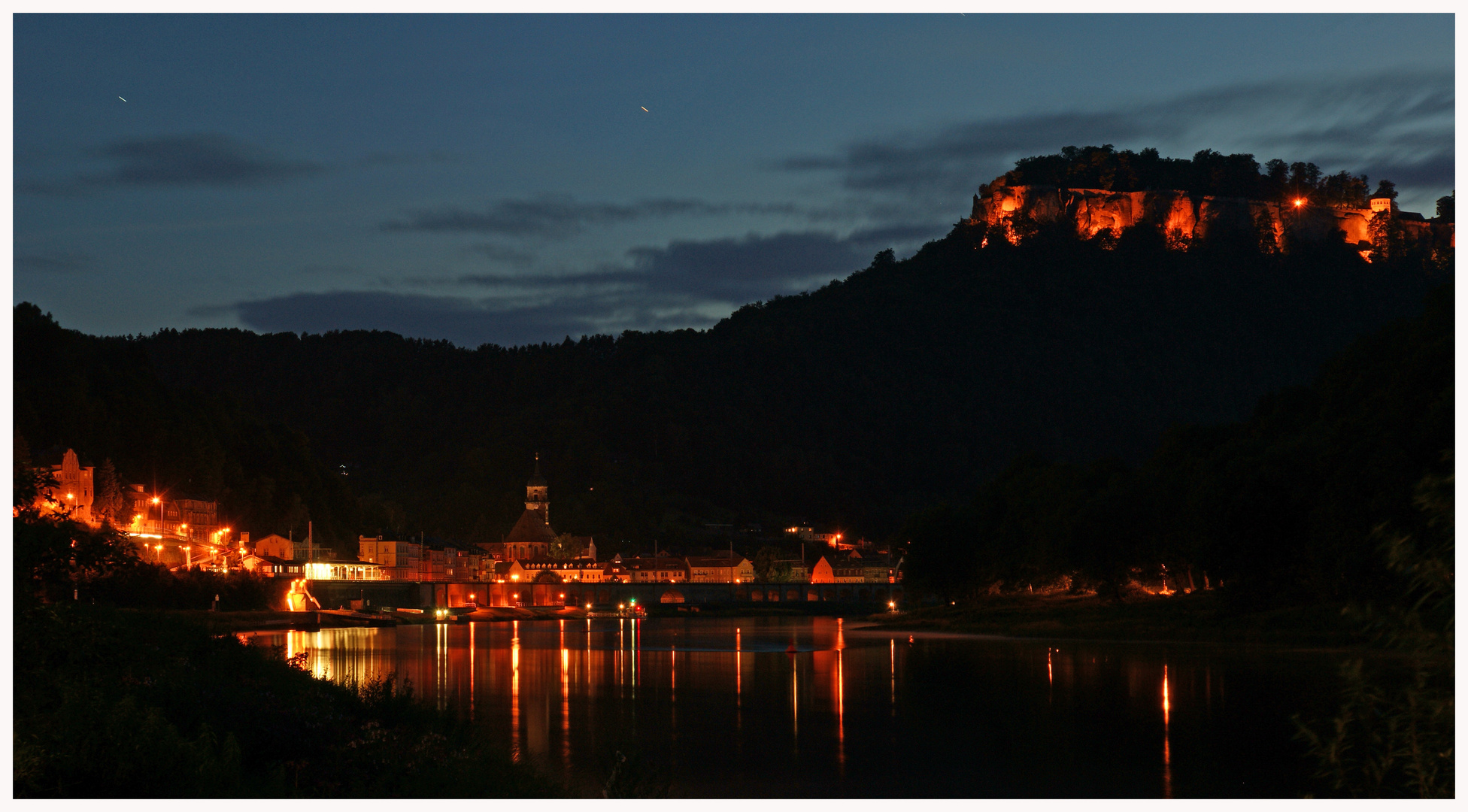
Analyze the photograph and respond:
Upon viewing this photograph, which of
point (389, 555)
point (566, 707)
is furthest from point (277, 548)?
point (566, 707)

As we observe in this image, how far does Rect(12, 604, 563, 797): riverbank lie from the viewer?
14.8 metres

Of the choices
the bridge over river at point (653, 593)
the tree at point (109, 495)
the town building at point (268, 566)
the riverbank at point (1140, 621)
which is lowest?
the bridge over river at point (653, 593)

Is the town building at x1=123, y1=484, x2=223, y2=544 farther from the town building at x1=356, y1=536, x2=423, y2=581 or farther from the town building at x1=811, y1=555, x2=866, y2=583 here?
the town building at x1=811, y1=555, x2=866, y2=583

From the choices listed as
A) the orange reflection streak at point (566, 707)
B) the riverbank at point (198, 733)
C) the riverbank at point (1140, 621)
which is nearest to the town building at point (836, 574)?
the riverbank at point (1140, 621)

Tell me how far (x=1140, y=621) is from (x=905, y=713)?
32353 mm

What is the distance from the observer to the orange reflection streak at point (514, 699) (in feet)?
92.4

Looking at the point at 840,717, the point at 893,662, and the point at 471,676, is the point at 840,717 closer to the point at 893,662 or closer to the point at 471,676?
the point at 471,676

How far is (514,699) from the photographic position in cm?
4006

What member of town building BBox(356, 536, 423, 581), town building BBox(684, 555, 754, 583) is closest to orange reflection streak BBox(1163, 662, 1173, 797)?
town building BBox(356, 536, 423, 581)

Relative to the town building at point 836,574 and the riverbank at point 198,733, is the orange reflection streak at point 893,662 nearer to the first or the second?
the riverbank at point 198,733

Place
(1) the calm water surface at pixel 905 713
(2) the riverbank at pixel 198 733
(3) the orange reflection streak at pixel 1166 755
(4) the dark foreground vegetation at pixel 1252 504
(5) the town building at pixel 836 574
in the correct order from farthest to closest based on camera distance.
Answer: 1. (5) the town building at pixel 836 574
2. (4) the dark foreground vegetation at pixel 1252 504
3. (1) the calm water surface at pixel 905 713
4. (3) the orange reflection streak at pixel 1166 755
5. (2) the riverbank at pixel 198 733

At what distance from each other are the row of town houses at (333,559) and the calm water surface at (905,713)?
71.7 ft

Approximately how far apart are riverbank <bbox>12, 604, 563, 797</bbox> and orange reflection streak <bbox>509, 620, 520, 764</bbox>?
2456 mm

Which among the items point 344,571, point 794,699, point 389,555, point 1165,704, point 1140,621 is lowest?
point 389,555
